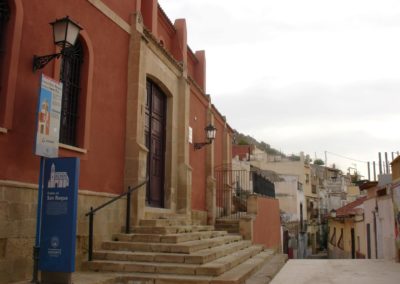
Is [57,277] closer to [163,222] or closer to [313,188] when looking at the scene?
[163,222]

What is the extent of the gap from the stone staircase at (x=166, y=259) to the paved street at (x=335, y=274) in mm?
785

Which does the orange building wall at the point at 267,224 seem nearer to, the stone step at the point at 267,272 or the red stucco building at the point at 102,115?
the red stucco building at the point at 102,115

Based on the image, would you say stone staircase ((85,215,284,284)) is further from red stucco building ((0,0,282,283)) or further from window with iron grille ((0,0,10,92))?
window with iron grille ((0,0,10,92))

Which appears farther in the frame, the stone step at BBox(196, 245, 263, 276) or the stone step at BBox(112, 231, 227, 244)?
the stone step at BBox(112, 231, 227, 244)

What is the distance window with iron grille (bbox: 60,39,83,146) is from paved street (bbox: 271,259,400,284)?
4.42 metres

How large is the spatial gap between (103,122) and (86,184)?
1.32 meters

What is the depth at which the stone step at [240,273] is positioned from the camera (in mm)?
6645

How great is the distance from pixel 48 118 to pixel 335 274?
6305 millimetres

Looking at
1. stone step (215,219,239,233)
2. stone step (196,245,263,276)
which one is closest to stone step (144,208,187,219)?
Result: stone step (196,245,263,276)

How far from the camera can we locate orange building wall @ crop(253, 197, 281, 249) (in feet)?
47.3

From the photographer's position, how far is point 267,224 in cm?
1622

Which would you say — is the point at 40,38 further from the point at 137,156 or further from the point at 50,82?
the point at 137,156

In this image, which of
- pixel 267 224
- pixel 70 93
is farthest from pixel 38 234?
pixel 267 224

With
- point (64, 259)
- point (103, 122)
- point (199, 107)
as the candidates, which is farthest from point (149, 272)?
point (199, 107)
